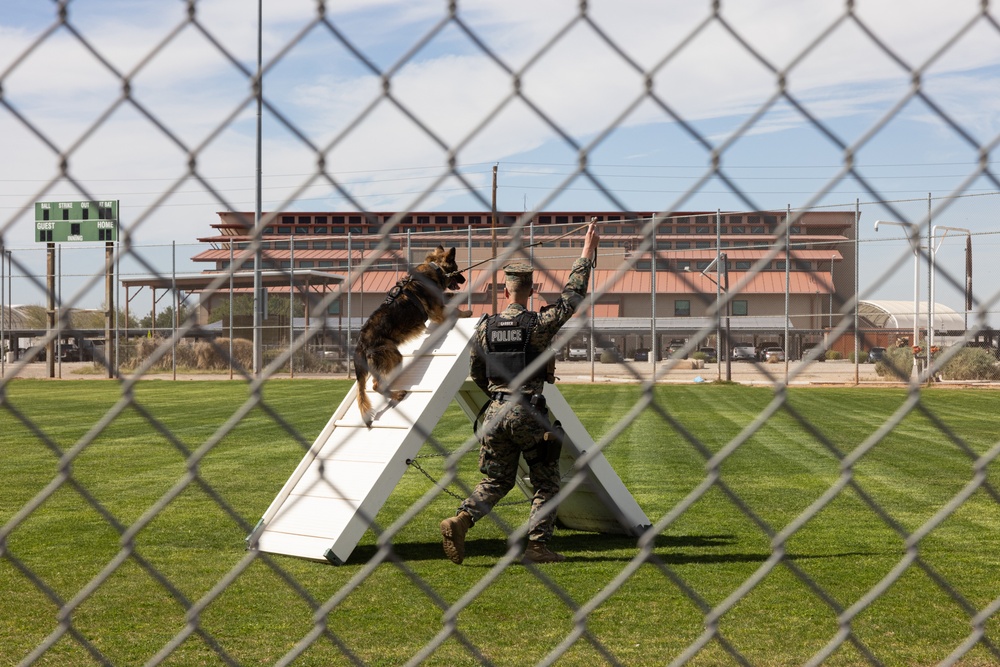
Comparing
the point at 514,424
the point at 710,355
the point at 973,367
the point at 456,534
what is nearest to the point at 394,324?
the point at 514,424

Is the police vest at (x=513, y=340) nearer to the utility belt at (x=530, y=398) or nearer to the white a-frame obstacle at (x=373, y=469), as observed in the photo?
the utility belt at (x=530, y=398)

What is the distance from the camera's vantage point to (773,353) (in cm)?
2452

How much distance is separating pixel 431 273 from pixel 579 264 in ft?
2.34

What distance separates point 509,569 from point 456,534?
40 cm

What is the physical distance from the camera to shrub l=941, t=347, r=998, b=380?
25.8 meters

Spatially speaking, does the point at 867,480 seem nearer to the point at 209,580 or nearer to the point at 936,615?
the point at 936,615

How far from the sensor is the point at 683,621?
475 cm

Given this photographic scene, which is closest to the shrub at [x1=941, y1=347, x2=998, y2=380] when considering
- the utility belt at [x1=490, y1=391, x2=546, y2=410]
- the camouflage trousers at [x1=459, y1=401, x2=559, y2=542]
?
the camouflage trousers at [x1=459, y1=401, x2=559, y2=542]

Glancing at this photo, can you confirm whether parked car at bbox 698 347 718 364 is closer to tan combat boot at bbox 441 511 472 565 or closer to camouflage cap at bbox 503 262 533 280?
tan combat boot at bbox 441 511 472 565

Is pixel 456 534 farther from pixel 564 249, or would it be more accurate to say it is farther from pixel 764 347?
pixel 764 347

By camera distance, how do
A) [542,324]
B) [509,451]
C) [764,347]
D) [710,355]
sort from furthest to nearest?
[710,355], [764,347], [509,451], [542,324]

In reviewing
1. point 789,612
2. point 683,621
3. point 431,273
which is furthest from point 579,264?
point 789,612

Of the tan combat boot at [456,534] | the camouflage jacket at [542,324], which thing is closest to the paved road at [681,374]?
the tan combat boot at [456,534]

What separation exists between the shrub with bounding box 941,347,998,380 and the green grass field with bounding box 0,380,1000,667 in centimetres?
1518
